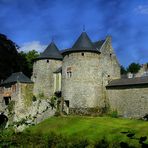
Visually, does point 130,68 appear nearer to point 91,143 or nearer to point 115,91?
point 115,91

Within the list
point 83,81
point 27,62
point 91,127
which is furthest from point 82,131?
point 27,62

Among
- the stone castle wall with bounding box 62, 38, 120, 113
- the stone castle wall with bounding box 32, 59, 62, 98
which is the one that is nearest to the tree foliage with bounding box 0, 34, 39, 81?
the stone castle wall with bounding box 32, 59, 62, 98

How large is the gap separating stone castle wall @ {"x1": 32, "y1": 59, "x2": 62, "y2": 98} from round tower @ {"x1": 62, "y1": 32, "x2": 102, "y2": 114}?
3.29 m

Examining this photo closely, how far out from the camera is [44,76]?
32688 millimetres

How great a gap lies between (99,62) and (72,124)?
7.08 metres

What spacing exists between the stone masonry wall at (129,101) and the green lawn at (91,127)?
1.41 m

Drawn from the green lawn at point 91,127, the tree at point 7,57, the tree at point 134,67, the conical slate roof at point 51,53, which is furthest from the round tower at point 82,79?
the tree at point 134,67

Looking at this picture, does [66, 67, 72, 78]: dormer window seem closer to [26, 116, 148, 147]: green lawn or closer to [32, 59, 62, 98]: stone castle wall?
[32, 59, 62, 98]: stone castle wall

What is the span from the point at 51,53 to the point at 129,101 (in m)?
10.2

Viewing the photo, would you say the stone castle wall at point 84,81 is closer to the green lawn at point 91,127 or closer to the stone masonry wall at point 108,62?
the stone masonry wall at point 108,62

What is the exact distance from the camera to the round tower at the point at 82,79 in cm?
2847

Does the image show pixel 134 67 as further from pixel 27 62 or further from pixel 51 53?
pixel 51 53

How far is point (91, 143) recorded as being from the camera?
18.6 meters

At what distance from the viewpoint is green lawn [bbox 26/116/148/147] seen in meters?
20.7
